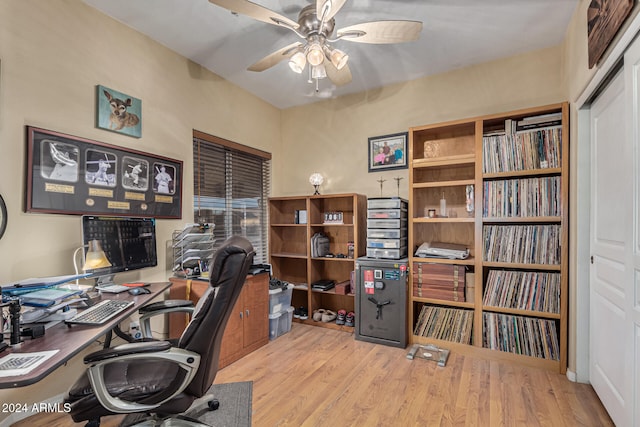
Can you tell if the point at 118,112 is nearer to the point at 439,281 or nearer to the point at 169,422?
the point at 169,422

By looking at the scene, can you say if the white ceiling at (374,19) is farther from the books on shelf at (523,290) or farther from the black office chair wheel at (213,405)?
the black office chair wheel at (213,405)

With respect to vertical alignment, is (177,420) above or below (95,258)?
below

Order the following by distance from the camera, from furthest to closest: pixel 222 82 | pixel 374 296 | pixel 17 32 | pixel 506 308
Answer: pixel 222 82, pixel 374 296, pixel 506 308, pixel 17 32

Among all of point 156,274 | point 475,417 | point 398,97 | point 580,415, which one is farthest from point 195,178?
point 580,415

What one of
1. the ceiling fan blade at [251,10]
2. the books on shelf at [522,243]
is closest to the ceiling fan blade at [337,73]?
the ceiling fan blade at [251,10]

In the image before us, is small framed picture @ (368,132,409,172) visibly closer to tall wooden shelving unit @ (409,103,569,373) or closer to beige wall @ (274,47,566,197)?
beige wall @ (274,47,566,197)

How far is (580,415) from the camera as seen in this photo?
1.87 meters

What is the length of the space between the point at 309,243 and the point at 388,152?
1355mm

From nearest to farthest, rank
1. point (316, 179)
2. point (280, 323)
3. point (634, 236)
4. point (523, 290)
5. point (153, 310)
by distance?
point (634, 236) → point (153, 310) → point (523, 290) → point (280, 323) → point (316, 179)

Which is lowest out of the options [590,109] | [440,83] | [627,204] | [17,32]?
[627,204]

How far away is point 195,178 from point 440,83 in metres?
2.66

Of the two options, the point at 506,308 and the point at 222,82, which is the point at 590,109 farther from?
the point at 222,82

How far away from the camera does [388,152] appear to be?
3.44 meters

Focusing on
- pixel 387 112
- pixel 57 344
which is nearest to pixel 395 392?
pixel 57 344
